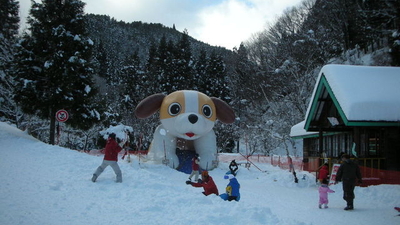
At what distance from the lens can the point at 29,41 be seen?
1842 centimetres

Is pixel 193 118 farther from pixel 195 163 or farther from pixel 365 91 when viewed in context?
pixel 365 91

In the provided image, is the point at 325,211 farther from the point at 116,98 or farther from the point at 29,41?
the point at 116,98

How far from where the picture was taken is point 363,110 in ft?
39.0

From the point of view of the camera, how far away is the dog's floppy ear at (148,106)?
18109 mm

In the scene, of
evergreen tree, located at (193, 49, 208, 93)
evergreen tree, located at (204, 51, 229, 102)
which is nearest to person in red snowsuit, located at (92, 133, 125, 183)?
evergreen tree, located at (204, 51, 229, 102)

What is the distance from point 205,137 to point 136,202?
1128 cm

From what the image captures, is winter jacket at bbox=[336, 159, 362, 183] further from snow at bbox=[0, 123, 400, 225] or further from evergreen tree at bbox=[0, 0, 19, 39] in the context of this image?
evergreen tree at bbox=[0, 0, 19, 39]

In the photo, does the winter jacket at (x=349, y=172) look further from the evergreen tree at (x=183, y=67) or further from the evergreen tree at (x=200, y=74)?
the evergreen tree at (x=200, y=74)

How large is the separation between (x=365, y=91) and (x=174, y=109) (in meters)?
9.05

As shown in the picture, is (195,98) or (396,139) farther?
(195,98)

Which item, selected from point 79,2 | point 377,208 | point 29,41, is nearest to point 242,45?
point 79,2

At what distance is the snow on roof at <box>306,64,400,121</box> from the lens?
1190 cm

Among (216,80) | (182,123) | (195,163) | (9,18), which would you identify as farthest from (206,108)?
(216,80)

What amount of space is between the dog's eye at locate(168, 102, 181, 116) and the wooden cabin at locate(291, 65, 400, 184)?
256 inches
